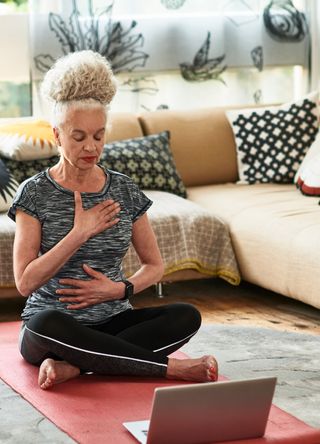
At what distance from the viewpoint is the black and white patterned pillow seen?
4984 mm

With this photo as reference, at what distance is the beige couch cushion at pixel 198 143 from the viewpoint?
5.00 m

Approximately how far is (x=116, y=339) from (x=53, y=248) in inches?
12.3

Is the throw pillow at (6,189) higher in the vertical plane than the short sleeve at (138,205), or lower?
lower

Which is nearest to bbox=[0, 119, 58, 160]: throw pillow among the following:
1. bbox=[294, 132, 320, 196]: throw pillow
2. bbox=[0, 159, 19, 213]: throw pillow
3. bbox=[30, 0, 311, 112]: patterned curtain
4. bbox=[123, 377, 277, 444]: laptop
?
bbox=[0, 159, 19, 213]: throw pillow

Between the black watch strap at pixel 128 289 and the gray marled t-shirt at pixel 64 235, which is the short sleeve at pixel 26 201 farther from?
the black watch strap at pixel 128 289

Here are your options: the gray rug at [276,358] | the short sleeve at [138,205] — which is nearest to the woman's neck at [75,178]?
the short sleeve at [138,205]

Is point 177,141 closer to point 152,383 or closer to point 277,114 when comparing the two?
point 277,114

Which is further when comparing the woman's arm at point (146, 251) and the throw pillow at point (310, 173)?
the throw pillow at point (310, 173)

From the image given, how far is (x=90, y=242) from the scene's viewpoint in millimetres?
2977

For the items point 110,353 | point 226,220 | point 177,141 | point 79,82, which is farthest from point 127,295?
point 177,141

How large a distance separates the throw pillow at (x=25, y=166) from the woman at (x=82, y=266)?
1.40 m

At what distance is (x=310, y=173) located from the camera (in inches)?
185

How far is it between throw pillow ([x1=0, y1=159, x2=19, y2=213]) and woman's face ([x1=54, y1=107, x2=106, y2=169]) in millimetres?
1394

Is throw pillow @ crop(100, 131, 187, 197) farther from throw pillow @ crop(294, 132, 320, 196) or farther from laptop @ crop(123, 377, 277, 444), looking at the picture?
laptop @ crop(123, 377, 277, 444)
